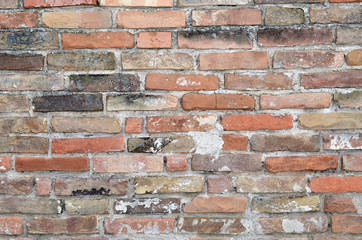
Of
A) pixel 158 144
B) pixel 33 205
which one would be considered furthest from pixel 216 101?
pixel 33 205

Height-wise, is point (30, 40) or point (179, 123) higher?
point (30, 40)

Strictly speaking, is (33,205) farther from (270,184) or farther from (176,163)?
(270,184)

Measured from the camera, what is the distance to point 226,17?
1137 millimetres

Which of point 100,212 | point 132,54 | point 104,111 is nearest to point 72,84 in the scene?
point 104,111

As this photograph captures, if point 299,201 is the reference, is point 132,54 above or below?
above

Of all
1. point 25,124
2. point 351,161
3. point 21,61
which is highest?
point 21,61

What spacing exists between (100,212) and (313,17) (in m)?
1.14

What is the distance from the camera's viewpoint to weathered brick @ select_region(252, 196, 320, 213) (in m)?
1.17

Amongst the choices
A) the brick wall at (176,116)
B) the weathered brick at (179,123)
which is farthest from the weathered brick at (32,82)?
the weathered brick at (179,123)

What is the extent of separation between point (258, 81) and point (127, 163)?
0.61m

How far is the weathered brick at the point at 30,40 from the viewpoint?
1.14m

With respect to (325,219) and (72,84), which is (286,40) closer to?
(325,219)

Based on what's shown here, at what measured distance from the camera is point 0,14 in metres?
1.14

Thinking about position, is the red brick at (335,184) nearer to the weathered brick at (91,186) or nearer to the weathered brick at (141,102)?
the weathered brick at (141,102)
